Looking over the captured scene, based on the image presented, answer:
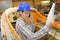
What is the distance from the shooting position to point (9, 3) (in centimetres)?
340

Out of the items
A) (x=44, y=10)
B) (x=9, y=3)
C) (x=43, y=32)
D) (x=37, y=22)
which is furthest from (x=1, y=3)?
(x=43, y=32)

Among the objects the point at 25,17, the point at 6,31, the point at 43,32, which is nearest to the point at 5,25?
the point at 6,31

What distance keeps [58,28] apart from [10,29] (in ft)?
2.29

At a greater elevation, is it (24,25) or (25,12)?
(25,12)

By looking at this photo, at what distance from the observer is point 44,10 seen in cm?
326

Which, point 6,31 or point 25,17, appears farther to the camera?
point 6,31

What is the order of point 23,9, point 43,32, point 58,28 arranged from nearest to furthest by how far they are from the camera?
point 43,32, point 23,9, point 58,28

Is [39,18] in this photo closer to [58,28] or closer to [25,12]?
[58,28]

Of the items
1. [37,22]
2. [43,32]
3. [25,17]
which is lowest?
[37,22]

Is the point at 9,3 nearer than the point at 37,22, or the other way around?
the point at 37,22

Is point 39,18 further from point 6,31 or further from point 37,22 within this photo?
point 6,31

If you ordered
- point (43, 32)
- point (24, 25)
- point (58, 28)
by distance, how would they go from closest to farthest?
point (43, 32)
point (24, 25)
point (58, 28)

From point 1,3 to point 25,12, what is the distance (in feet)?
6.18

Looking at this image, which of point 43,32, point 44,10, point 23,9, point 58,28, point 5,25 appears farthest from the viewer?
point 44,10
